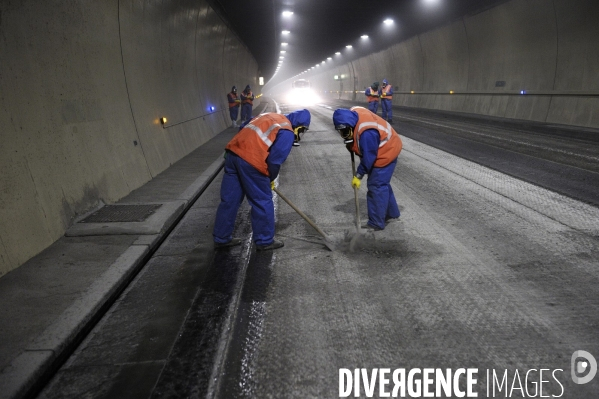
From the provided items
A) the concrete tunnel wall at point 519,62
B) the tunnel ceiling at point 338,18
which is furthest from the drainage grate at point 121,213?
the concrete tunnel wall at point 519,62

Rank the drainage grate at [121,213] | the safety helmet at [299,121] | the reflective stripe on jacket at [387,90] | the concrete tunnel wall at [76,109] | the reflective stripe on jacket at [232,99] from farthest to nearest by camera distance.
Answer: the reflective stripe on jacket at [387,90]
the reflective stripe on jacket at [232,99]
the drainage grate at [121,213]
the safety helmet at [299,121]
the concrete tunnel wall at [76,109]

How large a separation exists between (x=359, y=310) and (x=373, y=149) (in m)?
2.30

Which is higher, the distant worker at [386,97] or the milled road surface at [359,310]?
the distant worker at [386,97]

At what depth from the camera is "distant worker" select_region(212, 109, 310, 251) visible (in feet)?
14.9

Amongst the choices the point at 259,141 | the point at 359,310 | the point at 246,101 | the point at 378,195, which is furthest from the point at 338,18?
the point at 359,310

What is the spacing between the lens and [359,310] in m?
3.38

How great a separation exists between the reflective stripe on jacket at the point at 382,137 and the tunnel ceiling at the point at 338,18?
1122 centimetres

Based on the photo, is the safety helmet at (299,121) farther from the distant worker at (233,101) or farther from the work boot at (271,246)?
the distant worker at (233,101)

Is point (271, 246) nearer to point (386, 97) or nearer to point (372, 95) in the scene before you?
point (386, 97)

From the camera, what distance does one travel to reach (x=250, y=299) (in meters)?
3.66

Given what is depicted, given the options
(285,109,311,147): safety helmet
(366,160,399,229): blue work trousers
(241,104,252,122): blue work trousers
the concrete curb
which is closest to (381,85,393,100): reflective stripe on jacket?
(241,104,252,122): blue work trousers

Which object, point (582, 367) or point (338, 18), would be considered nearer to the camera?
point (582, 367)

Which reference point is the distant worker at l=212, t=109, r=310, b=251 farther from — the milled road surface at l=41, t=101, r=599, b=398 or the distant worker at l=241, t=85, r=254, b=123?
the distant worker at l=241, t=85, r=254, b=123

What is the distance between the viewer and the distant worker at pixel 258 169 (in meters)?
4.53
